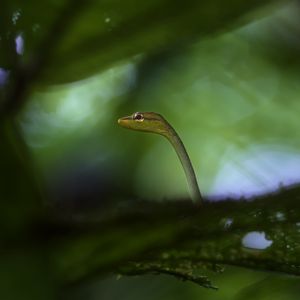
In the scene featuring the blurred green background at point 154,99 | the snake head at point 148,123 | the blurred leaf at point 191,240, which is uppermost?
the blurred green background at point 154,99

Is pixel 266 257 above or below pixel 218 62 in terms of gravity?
below

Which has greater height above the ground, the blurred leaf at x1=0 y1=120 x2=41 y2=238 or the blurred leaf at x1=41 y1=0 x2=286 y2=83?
the blurred leaf at x1=41 y1=0 x2=286 y2=83

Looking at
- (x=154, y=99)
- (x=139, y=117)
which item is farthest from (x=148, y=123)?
(x=154, y=99)

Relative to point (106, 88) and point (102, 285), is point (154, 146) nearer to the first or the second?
point (106, 88)

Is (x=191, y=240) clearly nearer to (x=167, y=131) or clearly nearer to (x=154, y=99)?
(x=167, y=131)

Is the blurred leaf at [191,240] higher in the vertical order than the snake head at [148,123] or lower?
lower

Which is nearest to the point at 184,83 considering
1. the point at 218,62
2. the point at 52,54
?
the point at 218,62
